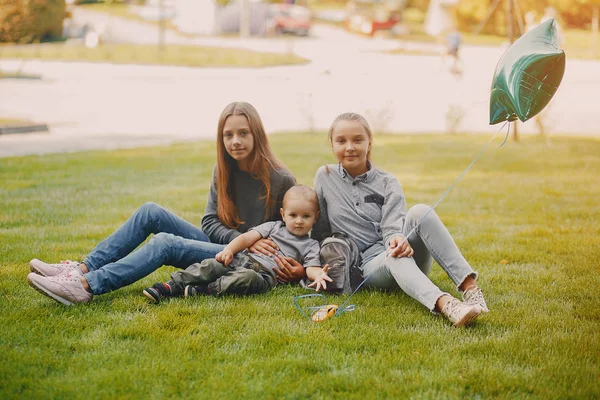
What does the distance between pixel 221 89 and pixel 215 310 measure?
15.3m

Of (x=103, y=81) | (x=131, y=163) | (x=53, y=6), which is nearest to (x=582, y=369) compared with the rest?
(x=131, y=163)

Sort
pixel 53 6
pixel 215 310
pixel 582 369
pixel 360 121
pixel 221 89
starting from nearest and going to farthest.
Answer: pixel 582 369
pixel 215 310
pixel 360 121
pixel 221 89
pixel 53 6

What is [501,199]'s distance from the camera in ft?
23.2

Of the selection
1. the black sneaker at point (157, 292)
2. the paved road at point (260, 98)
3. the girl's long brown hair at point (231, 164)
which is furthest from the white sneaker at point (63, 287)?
the paved road at point (260, 98)

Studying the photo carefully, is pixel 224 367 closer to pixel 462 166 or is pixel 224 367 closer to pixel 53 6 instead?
pixel 462 166

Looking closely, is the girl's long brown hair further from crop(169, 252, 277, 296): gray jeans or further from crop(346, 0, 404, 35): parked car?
crop(346, 0, 404, 35): parked car

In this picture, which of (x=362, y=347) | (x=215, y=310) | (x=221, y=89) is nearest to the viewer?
(x=362, y=347)

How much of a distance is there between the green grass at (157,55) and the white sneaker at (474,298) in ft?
70.6

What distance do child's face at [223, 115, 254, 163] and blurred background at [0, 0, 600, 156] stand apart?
264 inches

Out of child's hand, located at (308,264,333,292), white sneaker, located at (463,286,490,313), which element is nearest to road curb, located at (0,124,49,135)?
child's hand, located at (308,264,333,292)

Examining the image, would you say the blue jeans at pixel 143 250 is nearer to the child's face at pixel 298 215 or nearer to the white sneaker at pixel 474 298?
the child's face at pixel 298 215

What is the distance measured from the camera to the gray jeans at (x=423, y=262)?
3.63 m

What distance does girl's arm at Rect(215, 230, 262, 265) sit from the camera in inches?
153

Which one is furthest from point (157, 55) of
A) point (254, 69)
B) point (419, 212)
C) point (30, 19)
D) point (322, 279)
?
point (419, 212)
